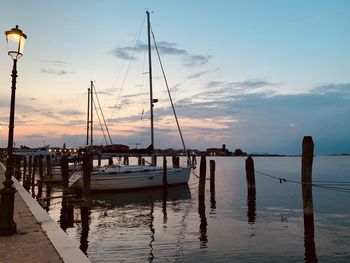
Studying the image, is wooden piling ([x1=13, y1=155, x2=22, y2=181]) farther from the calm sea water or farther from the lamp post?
the lamp post

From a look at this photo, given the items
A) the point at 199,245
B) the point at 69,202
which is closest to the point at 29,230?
the point at 199,245

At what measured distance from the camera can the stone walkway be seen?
6.94 meters

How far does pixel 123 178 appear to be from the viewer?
3116cm

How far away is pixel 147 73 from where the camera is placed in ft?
115

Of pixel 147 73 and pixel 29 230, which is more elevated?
pixel 147 73

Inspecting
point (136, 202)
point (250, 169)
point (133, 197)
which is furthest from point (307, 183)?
point (133, 197)

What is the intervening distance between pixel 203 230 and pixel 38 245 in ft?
36.1

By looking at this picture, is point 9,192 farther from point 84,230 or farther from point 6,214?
point 84,230

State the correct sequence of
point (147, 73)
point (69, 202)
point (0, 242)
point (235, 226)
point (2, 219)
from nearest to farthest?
point (0, 242) < point (2, 219) < point (235, 226) < point (69, 202) < point (147, 73)

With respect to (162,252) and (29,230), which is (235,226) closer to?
(162,252)

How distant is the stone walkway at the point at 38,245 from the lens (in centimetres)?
694

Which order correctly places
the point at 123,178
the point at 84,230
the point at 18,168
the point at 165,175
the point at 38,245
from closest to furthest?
the point at 38,245 → the point at 84,230 → the point at 123,178 → the point at 165,175 → the point at 18,168

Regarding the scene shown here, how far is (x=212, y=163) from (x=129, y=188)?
7.99 meters

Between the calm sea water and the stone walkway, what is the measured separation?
11.8ft
